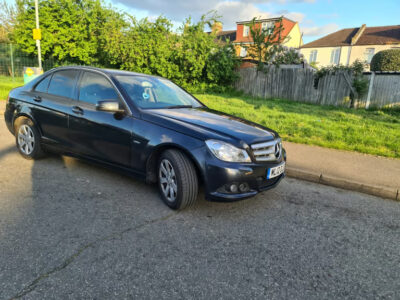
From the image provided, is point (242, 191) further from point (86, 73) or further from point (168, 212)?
point (86, 73)

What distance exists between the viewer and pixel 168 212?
11.3 ft

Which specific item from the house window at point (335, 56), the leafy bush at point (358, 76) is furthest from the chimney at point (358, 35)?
the leafy bush at point (358, 76)

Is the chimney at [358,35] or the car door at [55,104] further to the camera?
the chimney at [358,35]

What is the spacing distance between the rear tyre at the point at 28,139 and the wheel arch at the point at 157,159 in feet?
7.51

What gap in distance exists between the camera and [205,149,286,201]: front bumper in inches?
125

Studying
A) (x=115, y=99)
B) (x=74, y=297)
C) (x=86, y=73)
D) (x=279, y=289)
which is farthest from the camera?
(x=86, y=73)

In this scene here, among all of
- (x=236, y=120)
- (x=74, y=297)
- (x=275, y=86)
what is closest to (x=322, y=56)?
(x=275, y=86)

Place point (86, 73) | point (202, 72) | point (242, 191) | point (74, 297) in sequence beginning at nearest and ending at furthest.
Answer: point (74, 297), point (242, 191), point (86, 73), point (202, 72)

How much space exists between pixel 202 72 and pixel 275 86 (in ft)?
14.7

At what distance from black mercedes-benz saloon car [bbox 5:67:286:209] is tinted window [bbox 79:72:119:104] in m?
0.02

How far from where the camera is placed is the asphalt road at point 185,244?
2221 millimetres

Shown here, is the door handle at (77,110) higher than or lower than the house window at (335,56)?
lower

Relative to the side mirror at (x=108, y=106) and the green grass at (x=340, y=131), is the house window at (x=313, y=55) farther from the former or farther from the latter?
the side mirror at (x=108, y=106)

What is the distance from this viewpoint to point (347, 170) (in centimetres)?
525
